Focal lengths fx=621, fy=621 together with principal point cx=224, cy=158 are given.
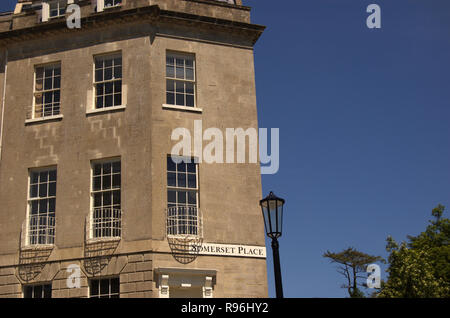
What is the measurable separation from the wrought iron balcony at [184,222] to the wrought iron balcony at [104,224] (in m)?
1.70

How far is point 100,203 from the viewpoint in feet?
71.2

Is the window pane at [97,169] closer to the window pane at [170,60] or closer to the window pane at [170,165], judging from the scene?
the window pane at [170,165]

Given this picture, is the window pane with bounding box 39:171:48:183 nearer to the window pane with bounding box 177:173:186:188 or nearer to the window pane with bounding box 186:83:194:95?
the window pane with bounding box 177:173:186:188

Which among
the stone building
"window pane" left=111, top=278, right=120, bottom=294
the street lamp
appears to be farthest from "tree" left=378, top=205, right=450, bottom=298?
the street lamp

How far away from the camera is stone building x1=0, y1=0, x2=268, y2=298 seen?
68.6ft

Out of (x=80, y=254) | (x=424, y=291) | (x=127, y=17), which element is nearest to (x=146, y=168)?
(x=80, y=254)

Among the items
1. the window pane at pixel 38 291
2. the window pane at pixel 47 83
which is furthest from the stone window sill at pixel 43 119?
the window pane at pixel 38 291

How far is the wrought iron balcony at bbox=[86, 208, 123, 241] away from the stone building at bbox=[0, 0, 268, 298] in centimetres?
4

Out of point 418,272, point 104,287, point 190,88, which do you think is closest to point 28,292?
point 104,287

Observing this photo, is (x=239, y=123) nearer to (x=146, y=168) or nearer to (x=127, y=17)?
(x=146, y=168)

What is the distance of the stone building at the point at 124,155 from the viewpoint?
20.9 m
